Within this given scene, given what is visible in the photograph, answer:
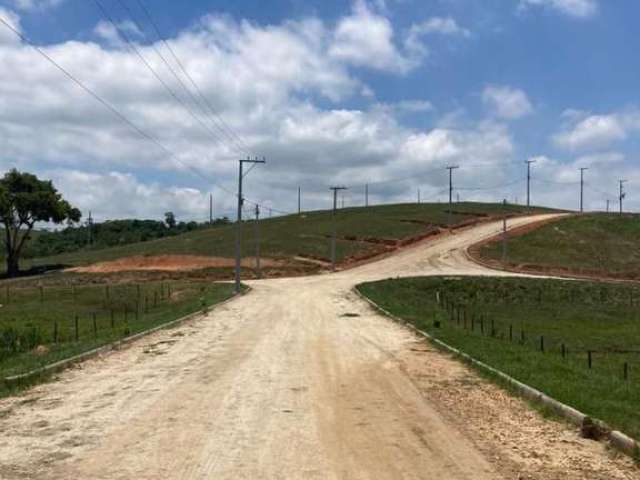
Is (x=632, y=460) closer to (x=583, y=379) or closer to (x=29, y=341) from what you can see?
(x=583, y=379)

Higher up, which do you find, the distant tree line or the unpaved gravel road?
the distant tree line

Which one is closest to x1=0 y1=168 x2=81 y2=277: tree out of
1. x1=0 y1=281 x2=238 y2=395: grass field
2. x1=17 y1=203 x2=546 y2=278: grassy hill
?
x1=17 y1=203 x2=546 y2=278: grassy hill

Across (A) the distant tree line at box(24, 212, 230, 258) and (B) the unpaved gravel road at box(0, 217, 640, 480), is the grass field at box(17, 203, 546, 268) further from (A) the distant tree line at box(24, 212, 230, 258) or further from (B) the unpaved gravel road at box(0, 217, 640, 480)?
(B) the unpaved gravel road at box(0, 217, 640, 480)

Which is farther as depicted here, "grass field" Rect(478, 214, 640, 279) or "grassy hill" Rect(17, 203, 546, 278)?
"grassy hill" Rect(17, 203, 546, 278)

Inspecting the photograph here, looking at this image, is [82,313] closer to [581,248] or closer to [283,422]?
[283,422]

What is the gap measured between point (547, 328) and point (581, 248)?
164 ft

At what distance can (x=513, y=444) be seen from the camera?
9.12 meters

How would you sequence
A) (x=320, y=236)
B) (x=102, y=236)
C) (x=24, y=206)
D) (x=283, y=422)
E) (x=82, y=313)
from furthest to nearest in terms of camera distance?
1. (x=102, y=236)
2. (x=320, y=236)
3. (x=24, y=206)
4. (x=82, y=313)
5. (x=283, y=422)

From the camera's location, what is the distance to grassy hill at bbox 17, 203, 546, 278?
84.2 metres

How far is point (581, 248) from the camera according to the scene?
3113 inches

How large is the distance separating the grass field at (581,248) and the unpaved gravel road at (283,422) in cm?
5438

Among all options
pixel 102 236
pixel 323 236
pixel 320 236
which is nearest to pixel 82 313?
pixel 323 236

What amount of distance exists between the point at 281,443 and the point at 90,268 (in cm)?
7246

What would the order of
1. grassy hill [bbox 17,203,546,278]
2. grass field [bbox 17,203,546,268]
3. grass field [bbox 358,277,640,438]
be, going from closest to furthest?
grass field [bbox 358,277,640,438], grassy hill [bbox 17,203,546,278], grass field [bbox 17,203,546,268]
